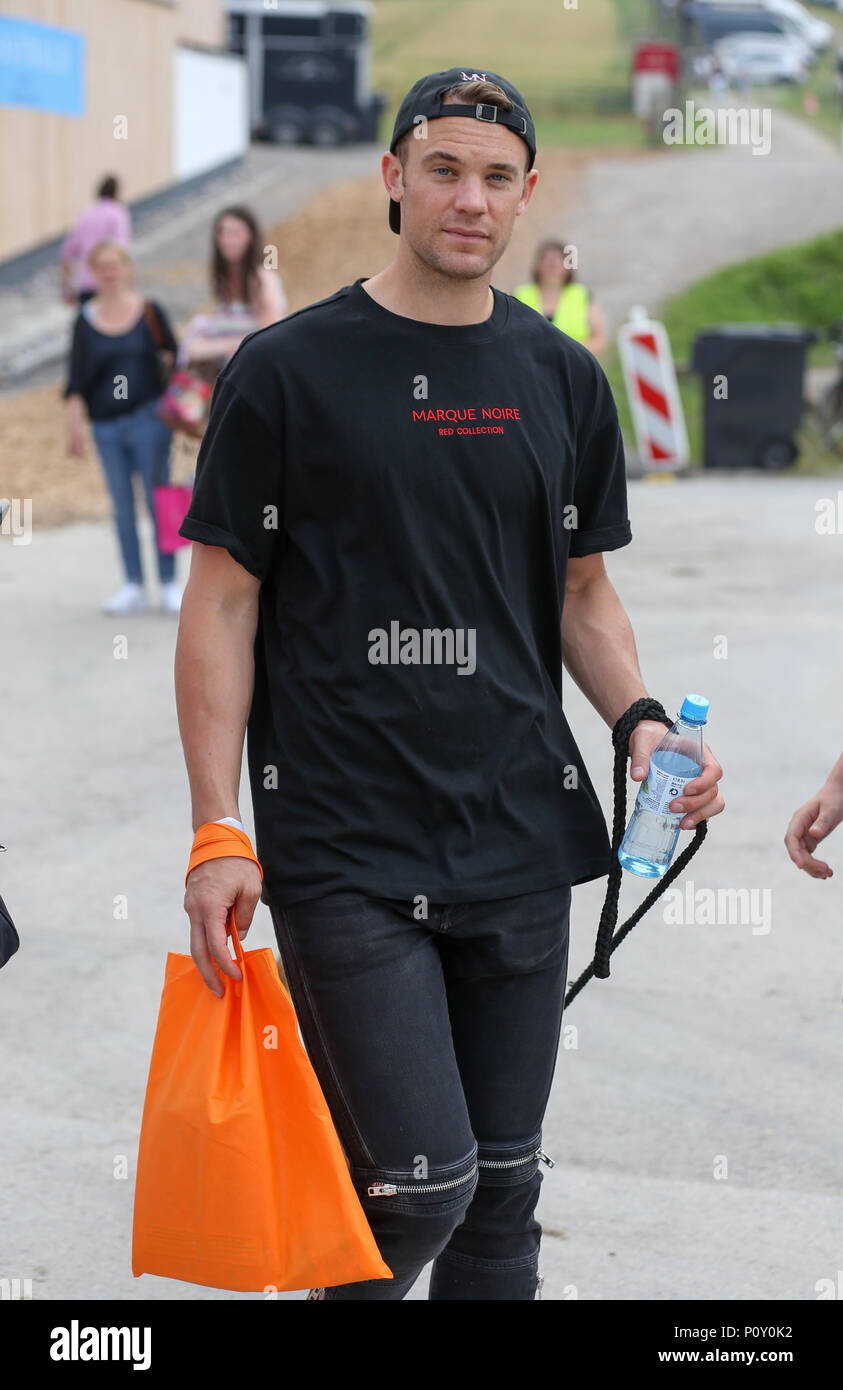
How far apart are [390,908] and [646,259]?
2324 centimetres

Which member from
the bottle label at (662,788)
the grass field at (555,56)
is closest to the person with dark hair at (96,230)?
the bottle label at (662,788)

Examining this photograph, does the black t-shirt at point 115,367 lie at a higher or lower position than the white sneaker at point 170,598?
higher

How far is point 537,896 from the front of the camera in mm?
2758

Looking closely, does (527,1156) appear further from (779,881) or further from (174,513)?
(174,513)

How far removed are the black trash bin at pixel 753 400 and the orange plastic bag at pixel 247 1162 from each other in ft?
46.5

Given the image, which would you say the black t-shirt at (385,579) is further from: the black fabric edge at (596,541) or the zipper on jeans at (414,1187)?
the zipper on jeans at (414,1187)

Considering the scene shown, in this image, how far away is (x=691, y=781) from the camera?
9.21 feet

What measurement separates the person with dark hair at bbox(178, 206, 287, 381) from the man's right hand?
7.46 meters

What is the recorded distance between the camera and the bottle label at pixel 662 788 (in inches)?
111

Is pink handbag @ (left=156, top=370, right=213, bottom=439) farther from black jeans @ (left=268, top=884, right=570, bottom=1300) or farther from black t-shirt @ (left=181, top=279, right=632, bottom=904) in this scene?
black jeans @ (left=268, top=884, right=570, bottom=1300)

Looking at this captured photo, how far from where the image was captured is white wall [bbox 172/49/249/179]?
107ft

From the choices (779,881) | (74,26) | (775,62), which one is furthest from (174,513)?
(775,62)

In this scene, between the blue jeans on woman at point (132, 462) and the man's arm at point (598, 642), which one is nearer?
the man's arm at point (598, 642)

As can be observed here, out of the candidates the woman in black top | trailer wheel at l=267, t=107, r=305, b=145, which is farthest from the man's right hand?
trailer wheel at l=267, t=107, r=305, b=145
